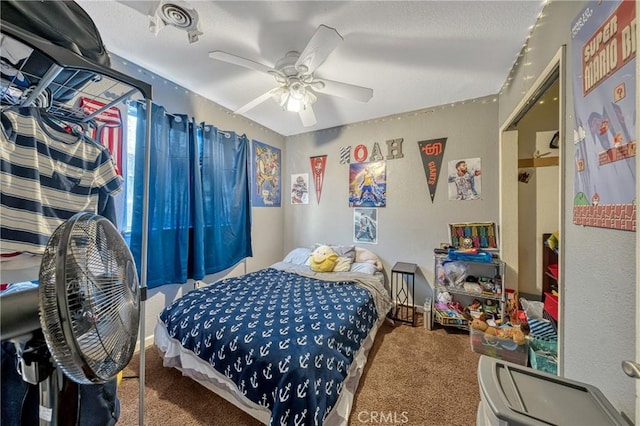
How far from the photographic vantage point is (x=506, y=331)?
1.84m

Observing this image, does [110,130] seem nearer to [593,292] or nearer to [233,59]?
[233,59]

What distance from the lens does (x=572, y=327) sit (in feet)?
3.18

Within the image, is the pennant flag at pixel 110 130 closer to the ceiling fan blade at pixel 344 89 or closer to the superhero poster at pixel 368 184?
the ceiling fan blade at pixel 344 89

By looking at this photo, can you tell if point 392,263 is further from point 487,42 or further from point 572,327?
point 487,42

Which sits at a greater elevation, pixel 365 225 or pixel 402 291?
pixel 365 225

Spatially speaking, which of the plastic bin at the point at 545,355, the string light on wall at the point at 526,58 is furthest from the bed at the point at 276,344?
the string light on wall at the point at 526,58

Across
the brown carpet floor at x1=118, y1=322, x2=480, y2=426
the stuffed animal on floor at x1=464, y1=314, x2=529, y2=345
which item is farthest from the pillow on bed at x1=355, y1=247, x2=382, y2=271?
the stuffed animal on floor at x1=464, y1=314, x2=529, y2=345

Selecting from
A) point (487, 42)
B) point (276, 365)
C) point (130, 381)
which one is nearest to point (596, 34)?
point (487, 42)

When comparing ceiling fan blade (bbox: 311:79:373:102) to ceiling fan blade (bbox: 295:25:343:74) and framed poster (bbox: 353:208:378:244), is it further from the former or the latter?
framed poster (bbox: 353:208:378:244)

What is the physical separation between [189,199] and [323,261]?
158cm

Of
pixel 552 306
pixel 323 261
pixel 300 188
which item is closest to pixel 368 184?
pixel 300 188

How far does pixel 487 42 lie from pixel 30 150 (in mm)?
2680

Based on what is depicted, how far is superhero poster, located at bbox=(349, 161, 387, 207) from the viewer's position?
3.00 m

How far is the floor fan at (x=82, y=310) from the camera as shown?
1.49ft
